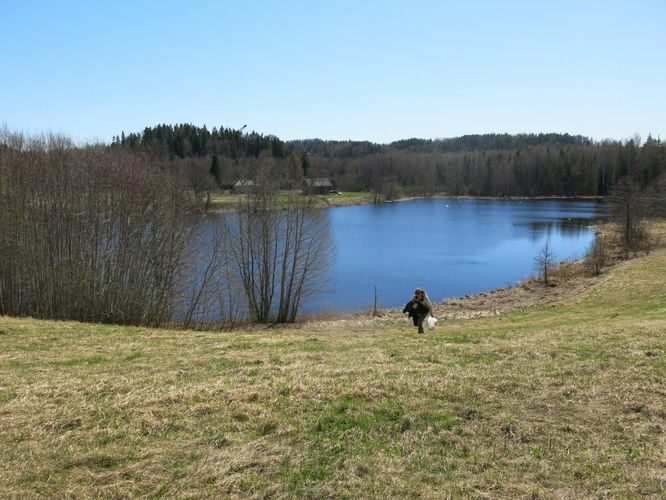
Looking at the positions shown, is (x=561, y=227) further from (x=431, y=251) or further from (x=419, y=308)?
(x=419, y=308)

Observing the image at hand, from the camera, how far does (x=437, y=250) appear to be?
156ft

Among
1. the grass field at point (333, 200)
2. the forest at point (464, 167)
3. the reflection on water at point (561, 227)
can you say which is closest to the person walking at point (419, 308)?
the grass field at point (333, 200)

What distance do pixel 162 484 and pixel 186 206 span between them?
2110 centimetres

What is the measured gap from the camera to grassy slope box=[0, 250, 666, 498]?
4.74 metres

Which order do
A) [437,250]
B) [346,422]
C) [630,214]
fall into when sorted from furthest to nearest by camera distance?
[437,250]
[630,214]
[346,422]

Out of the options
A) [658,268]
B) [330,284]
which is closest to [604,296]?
[658,268]

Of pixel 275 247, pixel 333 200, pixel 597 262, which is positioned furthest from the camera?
pixel 333 200

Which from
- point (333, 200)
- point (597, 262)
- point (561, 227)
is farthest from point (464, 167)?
point (597, 262)

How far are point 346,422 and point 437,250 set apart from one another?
4261 centimetres

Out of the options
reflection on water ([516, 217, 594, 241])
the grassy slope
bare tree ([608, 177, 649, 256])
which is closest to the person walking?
the grassy slope

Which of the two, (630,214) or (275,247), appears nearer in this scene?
(275,247)

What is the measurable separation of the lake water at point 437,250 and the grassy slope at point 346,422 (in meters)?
19.9

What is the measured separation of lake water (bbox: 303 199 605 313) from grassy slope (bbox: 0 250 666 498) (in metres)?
19.9

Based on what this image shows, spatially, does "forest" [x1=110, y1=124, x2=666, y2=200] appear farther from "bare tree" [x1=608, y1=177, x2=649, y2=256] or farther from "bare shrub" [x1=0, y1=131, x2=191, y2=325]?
"bare shrub" [x1=0, y1=131, x2=191, y2=325]
